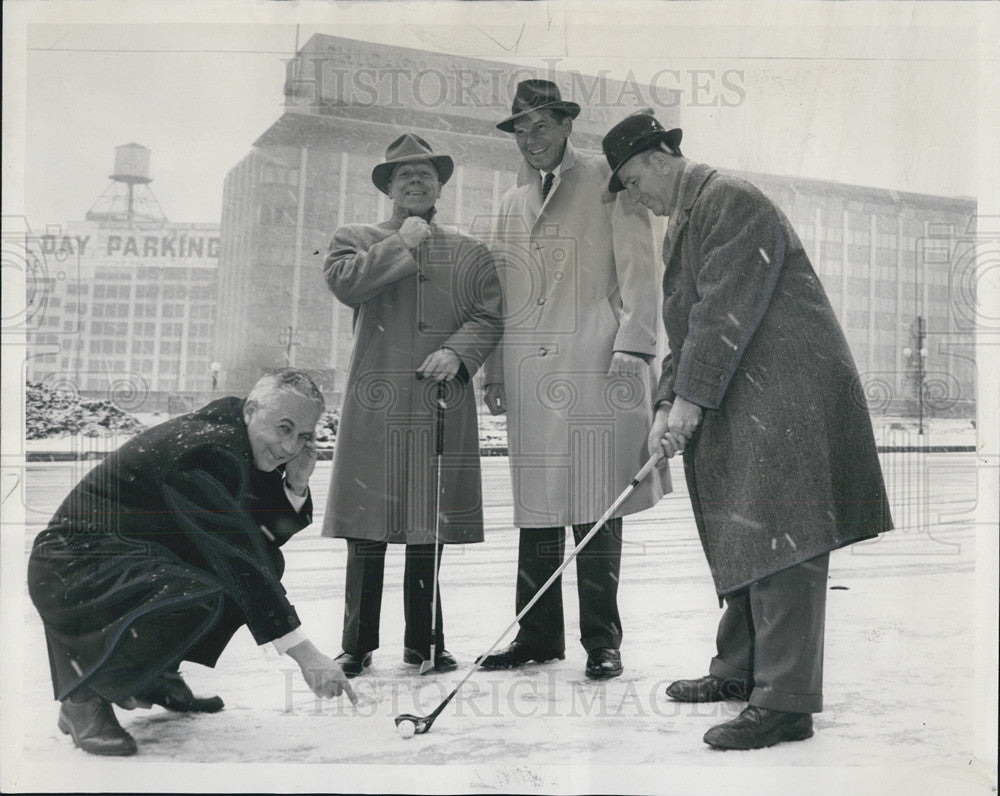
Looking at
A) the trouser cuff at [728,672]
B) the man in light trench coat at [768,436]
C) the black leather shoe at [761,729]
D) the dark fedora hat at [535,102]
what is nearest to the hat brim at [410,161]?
the dark fedora hat at [535,102]

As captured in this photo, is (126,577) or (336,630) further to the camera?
(336,630)

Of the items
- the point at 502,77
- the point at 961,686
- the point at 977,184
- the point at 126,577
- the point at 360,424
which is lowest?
the point at 961,686

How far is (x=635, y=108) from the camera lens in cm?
324

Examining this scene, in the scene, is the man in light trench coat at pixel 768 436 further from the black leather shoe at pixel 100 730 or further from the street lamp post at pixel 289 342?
Result: the black leather shoe at pixel 100 730

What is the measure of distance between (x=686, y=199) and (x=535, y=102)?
0.68m

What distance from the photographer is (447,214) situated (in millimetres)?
3262

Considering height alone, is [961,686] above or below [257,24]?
below

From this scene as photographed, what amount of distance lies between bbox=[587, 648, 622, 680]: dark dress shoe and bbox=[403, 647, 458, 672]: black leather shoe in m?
0.45

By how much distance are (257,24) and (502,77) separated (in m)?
0.89

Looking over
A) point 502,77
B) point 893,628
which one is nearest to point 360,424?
point 502,77

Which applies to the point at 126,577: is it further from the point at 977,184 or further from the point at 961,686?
the point at 977,184

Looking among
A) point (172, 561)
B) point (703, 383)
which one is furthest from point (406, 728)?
point (703, 383)

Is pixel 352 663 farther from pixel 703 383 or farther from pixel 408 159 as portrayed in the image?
pixel 408 159

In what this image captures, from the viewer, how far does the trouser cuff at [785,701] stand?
273 centimetres
